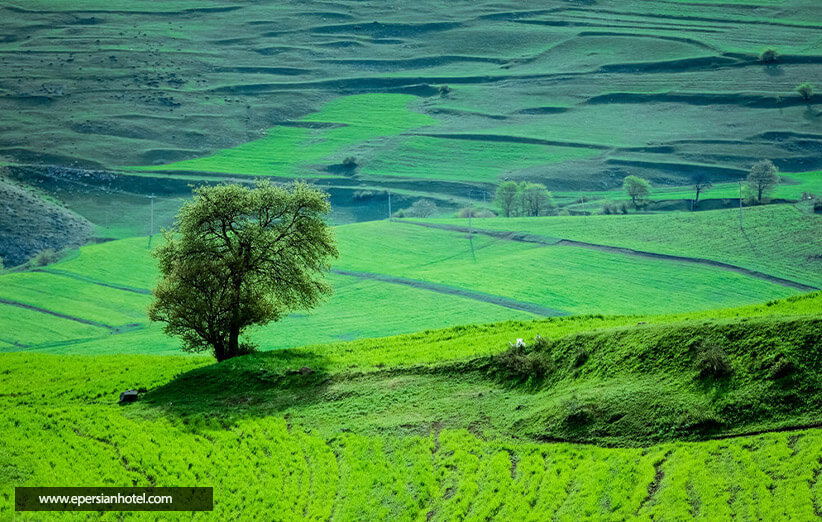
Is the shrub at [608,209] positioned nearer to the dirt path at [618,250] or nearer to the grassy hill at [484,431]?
the dirt path at [618,250]

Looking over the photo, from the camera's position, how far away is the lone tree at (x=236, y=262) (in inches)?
2061

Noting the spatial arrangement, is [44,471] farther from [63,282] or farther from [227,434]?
[63,282]

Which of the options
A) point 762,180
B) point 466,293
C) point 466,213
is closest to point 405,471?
point 466,293

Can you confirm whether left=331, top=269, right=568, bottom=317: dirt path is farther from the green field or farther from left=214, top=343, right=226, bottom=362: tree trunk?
left=214, top=343, right=226, bottom=362: tree trunk

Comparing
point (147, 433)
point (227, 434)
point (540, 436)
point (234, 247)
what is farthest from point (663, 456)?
point (234, 247)

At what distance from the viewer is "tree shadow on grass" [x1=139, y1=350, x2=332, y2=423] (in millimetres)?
42969

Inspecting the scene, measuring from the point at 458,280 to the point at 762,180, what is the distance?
87649 millimetres

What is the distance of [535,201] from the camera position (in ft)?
592

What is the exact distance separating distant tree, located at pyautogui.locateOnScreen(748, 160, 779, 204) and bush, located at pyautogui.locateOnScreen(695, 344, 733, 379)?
482 ft

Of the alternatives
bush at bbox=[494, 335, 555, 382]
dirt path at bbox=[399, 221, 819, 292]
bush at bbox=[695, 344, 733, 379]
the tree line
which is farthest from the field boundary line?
bush at bbox=[695, 344, 733, 379]

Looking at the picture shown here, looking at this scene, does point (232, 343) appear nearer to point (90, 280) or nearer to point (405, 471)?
point (405, 471)

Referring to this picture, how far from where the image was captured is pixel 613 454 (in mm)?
32312

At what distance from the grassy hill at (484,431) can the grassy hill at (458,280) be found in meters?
53.1

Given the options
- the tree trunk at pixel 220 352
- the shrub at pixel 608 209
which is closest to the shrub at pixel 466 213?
the shrub at pixel 608 209
